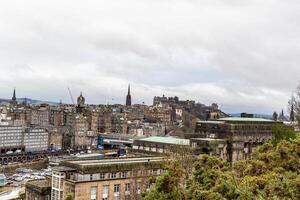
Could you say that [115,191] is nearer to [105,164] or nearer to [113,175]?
[113,175]

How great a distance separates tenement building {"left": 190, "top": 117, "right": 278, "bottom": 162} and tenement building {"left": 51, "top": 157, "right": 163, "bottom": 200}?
13.5 m

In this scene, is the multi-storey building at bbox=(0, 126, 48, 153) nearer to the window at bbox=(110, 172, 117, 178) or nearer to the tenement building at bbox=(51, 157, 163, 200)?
the tenement building at bbox=(51, 157, 163, 200)

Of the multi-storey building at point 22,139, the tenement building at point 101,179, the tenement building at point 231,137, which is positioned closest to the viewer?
the tenement building at point 101,179

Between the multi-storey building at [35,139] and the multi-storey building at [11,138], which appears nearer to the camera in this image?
the multi-storey building at [11,138]

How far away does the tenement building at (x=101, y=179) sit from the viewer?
137ft

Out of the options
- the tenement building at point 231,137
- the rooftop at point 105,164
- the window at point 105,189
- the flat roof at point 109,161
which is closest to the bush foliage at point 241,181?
the rooftop at point 105,164

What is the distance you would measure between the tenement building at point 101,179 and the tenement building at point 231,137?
13.5m

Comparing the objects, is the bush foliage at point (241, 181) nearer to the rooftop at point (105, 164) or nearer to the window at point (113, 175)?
the rooftop at point (105, 164)

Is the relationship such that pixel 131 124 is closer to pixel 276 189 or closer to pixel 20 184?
pixel 20 184

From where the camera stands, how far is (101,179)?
43375mm

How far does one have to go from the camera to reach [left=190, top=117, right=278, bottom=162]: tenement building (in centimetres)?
5793

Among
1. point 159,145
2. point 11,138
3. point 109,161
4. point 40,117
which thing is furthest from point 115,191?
point 40,117

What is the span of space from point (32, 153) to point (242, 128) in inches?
2984

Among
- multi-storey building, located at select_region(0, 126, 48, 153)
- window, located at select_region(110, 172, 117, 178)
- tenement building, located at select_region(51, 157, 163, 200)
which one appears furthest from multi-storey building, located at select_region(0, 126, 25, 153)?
window, located at select_region(110, 172, 117, 178)
